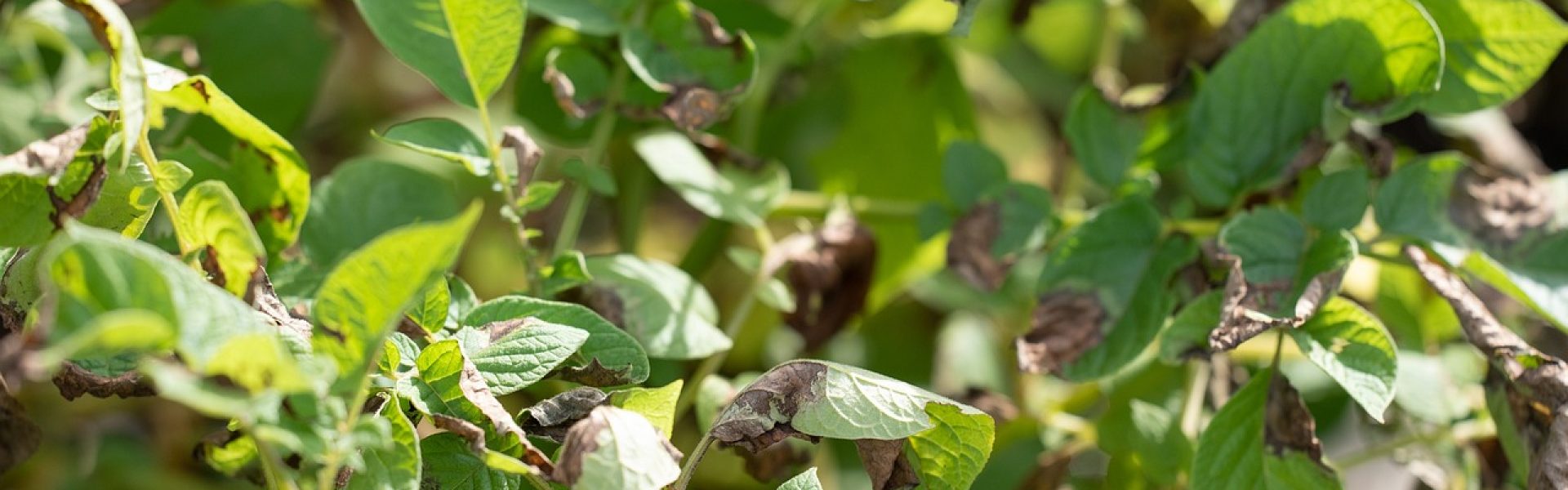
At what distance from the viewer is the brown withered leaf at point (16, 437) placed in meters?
0.52

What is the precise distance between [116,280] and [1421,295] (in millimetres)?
756

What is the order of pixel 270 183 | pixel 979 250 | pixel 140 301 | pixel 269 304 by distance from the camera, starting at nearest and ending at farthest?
pixel 140 301 → pixel 269 304 → pixel 270 183 → pixel 979 250

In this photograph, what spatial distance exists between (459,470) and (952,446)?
18 cm

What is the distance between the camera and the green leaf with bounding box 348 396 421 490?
0.39 meters

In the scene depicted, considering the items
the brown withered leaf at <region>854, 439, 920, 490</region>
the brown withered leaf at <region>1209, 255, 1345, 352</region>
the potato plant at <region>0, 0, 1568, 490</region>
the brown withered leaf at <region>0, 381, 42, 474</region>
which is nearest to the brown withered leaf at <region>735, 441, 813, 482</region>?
the potato plant at <region>0, 0, 1568, 490</region>

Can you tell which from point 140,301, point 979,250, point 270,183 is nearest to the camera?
point 140,301

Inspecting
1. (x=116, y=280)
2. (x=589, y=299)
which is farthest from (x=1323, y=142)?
(x=116, y=280)

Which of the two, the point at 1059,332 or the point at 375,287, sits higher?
the point at 375,287

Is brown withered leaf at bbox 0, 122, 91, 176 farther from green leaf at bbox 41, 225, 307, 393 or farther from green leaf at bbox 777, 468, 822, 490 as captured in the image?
green leaf at bbox 777, 468, 822, 490

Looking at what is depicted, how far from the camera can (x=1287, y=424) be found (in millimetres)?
568

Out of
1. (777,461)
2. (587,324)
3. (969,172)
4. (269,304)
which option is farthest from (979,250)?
(269,304)

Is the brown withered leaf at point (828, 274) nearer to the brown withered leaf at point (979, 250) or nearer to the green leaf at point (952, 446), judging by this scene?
the brown withered leaf at point (979, 250)

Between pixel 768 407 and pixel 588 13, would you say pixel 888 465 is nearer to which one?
pixel 768 407

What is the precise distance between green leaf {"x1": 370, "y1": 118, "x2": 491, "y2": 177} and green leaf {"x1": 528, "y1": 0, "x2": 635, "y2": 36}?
9 cm
